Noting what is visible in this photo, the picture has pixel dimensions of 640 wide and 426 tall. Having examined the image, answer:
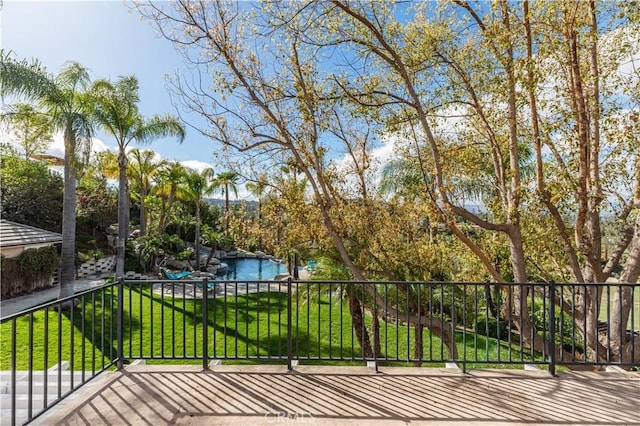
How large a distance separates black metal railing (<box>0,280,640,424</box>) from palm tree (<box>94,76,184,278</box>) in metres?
2.91

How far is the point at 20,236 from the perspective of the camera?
439 inches

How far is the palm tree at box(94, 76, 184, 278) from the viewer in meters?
9.73

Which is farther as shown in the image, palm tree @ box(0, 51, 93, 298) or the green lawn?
palm tree @ box(0, 51, 93, 298)

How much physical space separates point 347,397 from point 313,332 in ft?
21.5

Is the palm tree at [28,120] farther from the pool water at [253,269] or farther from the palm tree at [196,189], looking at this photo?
the pool water at [253,269]

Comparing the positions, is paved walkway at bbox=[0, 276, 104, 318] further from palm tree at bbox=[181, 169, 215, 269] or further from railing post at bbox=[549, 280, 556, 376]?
railing post at bbox=[549, 280, 556, 376]

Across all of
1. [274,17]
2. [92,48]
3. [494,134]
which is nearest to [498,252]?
[494,134]

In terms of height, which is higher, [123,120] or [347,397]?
[123,120]

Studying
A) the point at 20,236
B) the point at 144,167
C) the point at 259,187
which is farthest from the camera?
the point at 144,167

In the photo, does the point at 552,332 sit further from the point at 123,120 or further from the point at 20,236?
the point at 20,236

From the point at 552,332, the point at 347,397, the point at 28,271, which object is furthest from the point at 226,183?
the point at 552,332

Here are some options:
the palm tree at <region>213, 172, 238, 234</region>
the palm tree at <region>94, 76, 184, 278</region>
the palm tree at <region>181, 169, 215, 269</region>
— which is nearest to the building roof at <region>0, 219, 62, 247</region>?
the palm tree at <region>94, 76, 184, 278</region>

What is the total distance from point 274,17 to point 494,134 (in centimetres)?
337

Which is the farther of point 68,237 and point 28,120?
point 68,237
